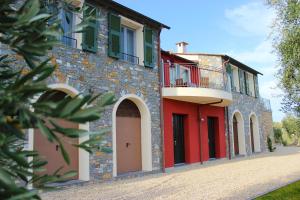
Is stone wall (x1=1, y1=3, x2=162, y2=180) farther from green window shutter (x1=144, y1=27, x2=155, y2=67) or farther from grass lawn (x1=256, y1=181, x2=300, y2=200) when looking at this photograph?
grass lawn (x1=256, y1=181, x2=300, y2=200)

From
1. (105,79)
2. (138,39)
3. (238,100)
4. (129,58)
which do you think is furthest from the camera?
(238,100)

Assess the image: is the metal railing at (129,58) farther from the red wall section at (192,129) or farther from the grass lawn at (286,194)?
the grass lawn at (286,194)

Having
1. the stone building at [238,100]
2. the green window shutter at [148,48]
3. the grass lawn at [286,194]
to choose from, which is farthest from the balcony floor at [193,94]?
the grass lawn at [286,194]

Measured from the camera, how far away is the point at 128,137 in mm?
11156

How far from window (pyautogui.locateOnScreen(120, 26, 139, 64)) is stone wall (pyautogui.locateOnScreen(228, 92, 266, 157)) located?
8199 millimetres

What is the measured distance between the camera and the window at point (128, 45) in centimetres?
1123

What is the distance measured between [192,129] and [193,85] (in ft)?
6.43

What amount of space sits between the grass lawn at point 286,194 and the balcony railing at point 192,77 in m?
6.35

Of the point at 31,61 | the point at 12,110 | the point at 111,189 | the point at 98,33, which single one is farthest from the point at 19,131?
the point at 98,33

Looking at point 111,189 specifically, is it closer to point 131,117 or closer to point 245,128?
point 131,117

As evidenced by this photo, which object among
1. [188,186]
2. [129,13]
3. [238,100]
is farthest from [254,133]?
[188,186]

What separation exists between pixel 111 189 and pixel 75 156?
5.44 ft

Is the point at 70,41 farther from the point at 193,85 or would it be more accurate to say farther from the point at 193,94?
the point at 193,85

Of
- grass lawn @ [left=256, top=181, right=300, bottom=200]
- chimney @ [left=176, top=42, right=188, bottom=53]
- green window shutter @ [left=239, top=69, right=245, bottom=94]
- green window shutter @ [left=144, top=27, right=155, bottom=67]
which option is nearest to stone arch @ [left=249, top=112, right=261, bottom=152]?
green window shutter @ [left=239, top=69, right=245, bottom=94]
